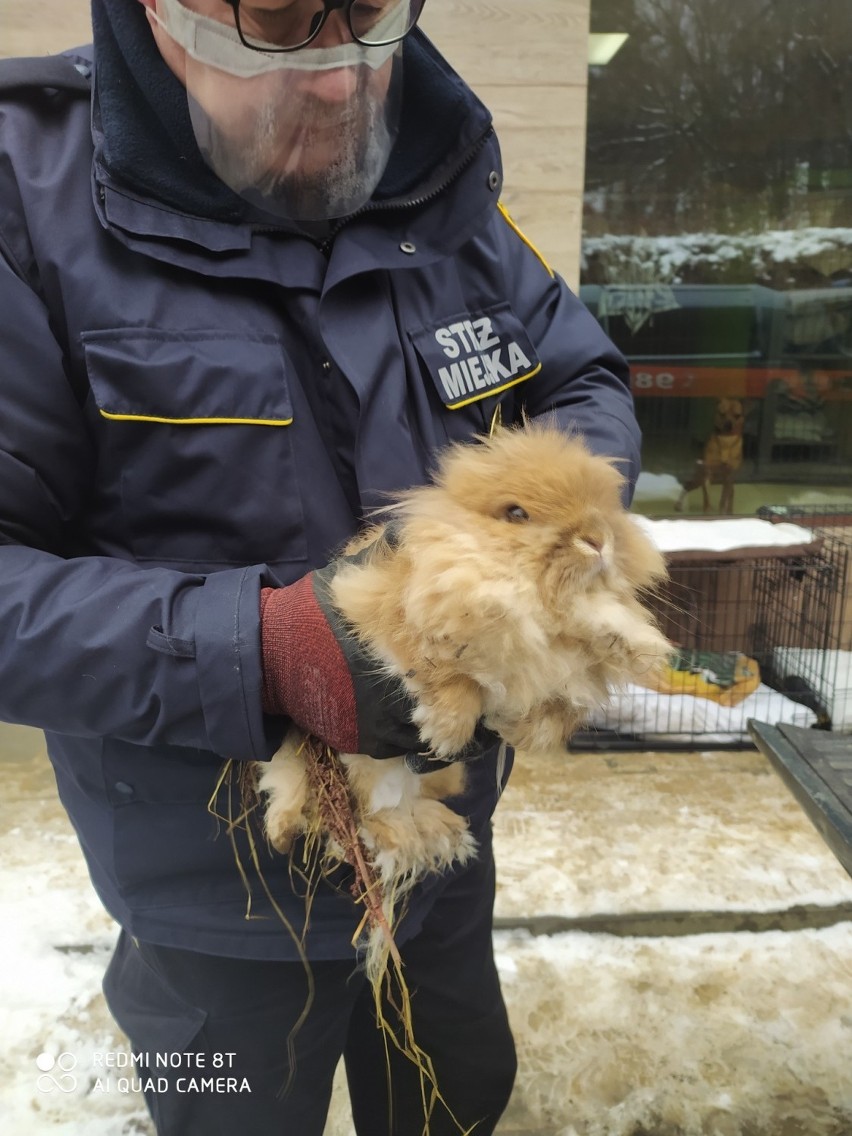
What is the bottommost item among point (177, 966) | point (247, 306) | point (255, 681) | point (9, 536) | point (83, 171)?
point (177, 966)

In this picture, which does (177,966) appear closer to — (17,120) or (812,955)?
(17,120)

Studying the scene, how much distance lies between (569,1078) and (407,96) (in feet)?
7.54

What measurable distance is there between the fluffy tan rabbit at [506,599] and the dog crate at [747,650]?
8.71 feet

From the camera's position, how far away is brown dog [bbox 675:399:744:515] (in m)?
4.64

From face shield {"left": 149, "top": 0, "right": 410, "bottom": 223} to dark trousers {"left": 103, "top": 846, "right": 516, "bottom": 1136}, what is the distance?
3.52 feet

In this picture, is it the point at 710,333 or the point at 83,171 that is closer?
the point at 83,171

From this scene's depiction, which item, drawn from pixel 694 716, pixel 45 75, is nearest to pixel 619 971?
pixel 694 716

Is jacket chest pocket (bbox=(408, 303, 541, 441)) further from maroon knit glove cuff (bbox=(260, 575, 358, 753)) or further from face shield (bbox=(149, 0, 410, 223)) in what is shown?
maroon knit glove cuff (bbox=(260, 575, 358, 753))

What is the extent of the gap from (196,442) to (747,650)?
3664 millimetres

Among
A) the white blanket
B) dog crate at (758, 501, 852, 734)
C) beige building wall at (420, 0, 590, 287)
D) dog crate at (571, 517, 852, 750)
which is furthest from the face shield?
dog crate at (758, 501, 852, 734)

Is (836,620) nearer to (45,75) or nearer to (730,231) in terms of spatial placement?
(730,231)

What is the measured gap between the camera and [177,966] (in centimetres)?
118

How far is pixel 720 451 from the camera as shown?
4.66 metres

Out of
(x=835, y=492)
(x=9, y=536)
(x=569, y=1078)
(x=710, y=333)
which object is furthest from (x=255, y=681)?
(x=835, y=492)
